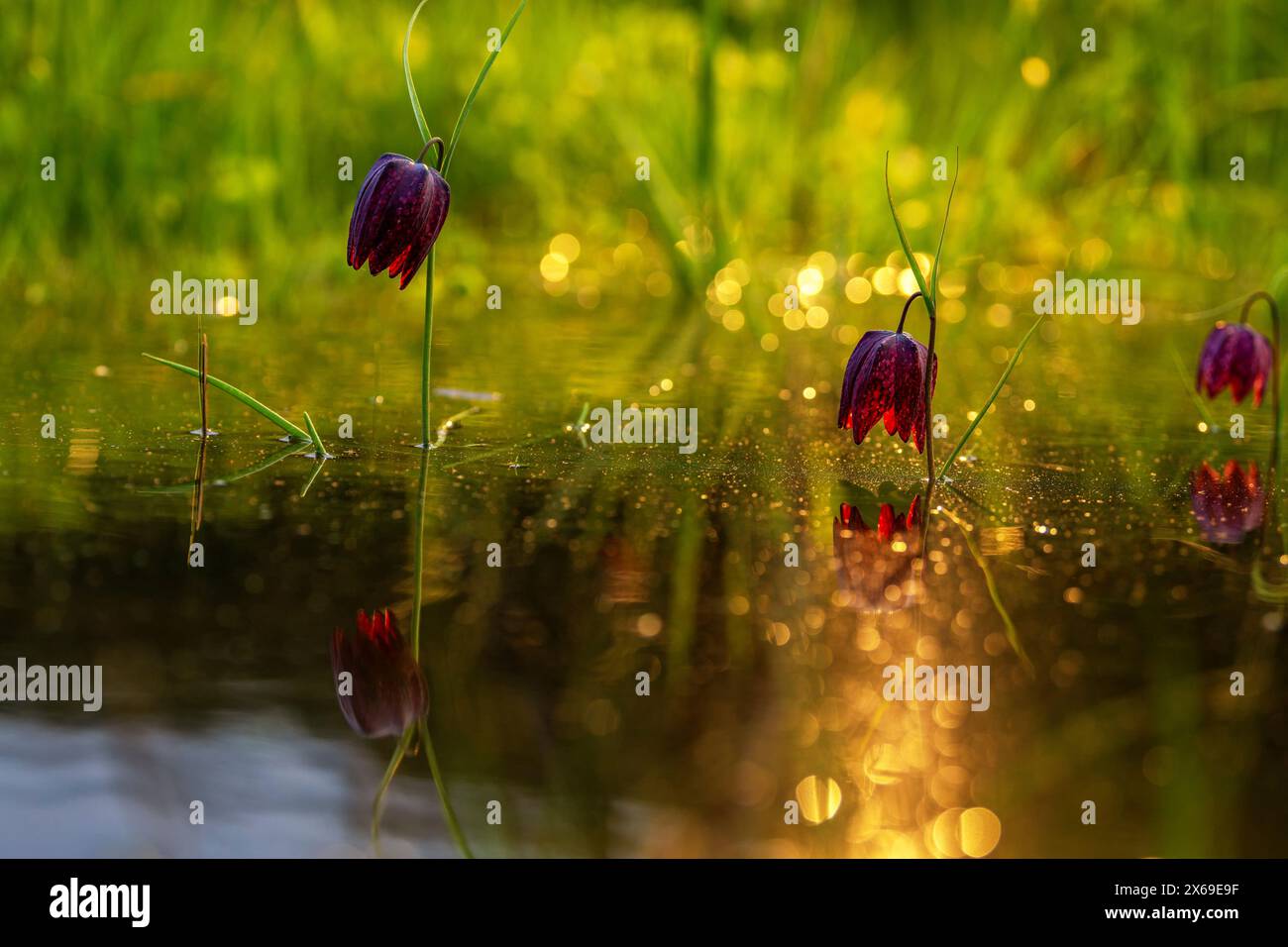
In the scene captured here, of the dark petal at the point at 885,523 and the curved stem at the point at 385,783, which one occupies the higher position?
the dark petal at the point at 885,523

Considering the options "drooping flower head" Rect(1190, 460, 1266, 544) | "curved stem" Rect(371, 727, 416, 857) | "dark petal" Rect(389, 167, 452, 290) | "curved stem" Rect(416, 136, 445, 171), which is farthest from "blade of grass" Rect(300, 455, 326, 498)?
"drooping flower head" Rect(1190, 460, 1266, 544)

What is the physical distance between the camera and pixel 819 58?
522 cm

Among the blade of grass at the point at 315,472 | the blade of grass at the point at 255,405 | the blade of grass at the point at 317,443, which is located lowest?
the blade of grass at the point at 315,472

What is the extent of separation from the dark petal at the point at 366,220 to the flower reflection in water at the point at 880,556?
0.73 m

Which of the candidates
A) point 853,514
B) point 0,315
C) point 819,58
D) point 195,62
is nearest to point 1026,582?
point 853,514

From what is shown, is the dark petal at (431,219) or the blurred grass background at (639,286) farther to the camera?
the dark petal at (431,219)

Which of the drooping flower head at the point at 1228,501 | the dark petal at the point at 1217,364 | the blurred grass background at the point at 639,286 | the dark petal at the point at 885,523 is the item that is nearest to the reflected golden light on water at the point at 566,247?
the blurred grass background at the point at 639,286

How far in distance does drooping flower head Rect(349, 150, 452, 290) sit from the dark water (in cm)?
29

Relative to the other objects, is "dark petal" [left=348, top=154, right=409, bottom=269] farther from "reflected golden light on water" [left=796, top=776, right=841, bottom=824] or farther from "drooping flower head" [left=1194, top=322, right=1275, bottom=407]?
"drooping flower head" [left=1194, top=322, right=1275, bottom=407]

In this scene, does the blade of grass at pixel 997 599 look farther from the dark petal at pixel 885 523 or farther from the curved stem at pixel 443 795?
the curved stem at pixel 443 795

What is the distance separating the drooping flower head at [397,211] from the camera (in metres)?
2.16

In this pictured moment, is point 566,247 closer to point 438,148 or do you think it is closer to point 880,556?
point 438,148

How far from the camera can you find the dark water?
116cm

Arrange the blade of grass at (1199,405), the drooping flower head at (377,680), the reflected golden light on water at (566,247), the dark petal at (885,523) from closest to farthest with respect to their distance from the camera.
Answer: the drooping flower head at (377,680) < the dark petal at (885,523) < the blade of grass at (1199,405) < the reflected golden light on water at (566,247)
